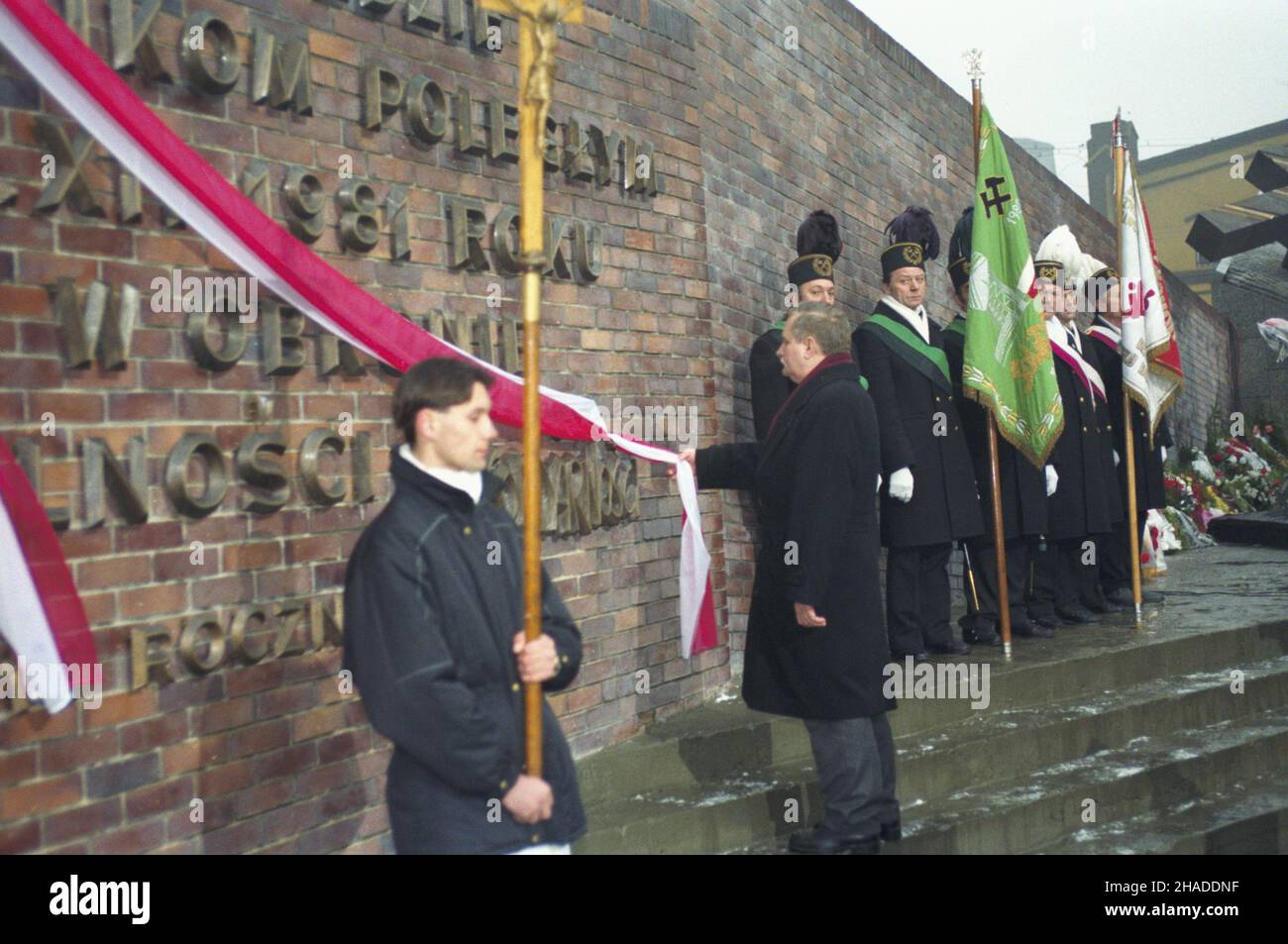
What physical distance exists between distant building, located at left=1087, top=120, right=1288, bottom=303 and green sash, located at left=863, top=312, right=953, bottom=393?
20.9m

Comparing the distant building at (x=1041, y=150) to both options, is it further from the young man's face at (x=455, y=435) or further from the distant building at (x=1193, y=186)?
the young man's face at (x=455, y=435)

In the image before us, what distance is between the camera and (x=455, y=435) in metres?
3.01

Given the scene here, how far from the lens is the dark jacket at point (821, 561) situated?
456 centimetres

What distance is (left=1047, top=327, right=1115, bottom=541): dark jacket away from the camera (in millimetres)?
7988

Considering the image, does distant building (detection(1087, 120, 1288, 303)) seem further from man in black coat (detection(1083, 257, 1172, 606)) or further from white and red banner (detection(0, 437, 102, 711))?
white and red banner (detection(0, 437, 102, 711))

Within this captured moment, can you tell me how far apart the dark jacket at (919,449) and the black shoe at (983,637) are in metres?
0.64

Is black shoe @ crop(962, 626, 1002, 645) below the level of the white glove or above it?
below

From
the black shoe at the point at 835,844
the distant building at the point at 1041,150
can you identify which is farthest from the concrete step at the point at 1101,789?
the distant building at the point at 1041,150

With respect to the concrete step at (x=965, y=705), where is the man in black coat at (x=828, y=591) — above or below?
above

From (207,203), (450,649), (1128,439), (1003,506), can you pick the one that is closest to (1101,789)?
(1003,506)

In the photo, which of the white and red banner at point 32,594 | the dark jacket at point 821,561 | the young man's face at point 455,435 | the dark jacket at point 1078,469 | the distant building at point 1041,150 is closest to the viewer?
the young man's face at point 455,435

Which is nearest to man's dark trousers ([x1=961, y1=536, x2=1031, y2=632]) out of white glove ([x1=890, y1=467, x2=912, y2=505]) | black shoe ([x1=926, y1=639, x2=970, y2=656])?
black shoe ([x1=926, y1=639, x2=970, y2=656])

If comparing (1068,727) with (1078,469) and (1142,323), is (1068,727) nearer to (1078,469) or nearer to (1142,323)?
(1078,469)
